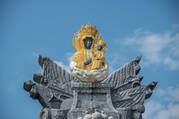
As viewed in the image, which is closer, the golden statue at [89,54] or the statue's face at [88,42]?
the golden statue at [89,54]

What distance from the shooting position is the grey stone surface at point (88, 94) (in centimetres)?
1611

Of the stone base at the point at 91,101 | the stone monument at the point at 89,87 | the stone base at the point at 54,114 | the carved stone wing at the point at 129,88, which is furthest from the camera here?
the carved stone wing at the point at 129,88

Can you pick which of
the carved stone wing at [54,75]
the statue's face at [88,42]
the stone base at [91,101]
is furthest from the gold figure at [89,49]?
the carved stone wing at [54,75]

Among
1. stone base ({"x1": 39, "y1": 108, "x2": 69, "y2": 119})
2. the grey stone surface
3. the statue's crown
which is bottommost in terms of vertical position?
→ stone base ({"x1": 39, "y1": 108, "x2": 69, "y2": 119})

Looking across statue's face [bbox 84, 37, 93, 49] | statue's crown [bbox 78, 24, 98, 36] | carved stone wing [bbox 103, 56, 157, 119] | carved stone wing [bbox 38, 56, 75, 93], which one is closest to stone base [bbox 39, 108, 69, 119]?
carved stone wing [bbox 38, 56, 75, 93]

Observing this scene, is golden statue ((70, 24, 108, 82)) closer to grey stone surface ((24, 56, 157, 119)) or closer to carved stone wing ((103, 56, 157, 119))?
grey stone surface ((24, 56, 157, 119))

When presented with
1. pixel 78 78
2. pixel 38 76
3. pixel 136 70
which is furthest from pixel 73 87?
pixel 136 70

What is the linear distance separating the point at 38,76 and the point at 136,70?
4.81 meters

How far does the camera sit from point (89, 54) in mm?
17672

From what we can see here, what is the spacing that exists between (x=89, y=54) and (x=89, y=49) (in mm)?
324

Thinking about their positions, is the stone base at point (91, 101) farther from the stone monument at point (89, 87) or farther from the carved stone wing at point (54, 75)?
the carved stone wing at point (54, 75)

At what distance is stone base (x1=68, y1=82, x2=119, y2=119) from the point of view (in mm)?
15906

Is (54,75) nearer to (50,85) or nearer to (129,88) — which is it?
(50,85)

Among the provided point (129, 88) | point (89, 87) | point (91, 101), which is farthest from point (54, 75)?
point (129, 88)
